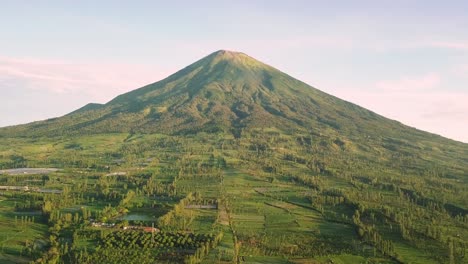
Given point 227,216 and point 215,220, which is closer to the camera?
point 215,220

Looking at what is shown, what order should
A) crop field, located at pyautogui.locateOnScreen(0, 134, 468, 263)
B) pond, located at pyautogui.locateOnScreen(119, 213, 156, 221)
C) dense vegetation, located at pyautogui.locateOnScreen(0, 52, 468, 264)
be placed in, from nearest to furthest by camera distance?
crop field, located at pyautogui.locateOnScreen(0, 134, 468, 263) → dense vegetation, located at pyautogui.locateOnScreen(0, 52, 468, 264) → pond, located at pyautogui.locateOnScreen(119, 213, 156, 221)

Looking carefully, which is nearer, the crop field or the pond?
the crop field

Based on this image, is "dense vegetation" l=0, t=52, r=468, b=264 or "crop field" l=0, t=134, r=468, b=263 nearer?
"crop field" l=0, t=134, r=468, b=263

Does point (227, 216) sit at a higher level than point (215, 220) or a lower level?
higher

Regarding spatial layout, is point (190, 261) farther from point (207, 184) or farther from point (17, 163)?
point (17, 163)

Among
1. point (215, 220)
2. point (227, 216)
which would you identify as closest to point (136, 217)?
point (215, 220)

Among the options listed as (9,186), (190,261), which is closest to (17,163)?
(9,186)

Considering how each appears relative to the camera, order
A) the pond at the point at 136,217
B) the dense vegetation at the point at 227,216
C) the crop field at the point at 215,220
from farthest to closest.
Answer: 1. the pond at the point at 136,217
2. the dense vegetation at the point at 227,216
3. the crop field at the point at 215,220

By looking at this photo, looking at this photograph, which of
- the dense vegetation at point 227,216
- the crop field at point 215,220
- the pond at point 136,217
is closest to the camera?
the crop field at point 215,220

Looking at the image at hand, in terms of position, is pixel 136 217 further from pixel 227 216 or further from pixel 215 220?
pixel 227 216

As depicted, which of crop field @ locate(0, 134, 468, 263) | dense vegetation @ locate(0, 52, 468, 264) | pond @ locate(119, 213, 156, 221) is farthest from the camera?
pond @ locate(119, 213, 156, 221)

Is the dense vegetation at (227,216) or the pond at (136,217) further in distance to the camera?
the pond at (136,217)

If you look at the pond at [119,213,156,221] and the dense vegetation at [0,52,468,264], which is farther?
the pond at [119,213,156,221]
